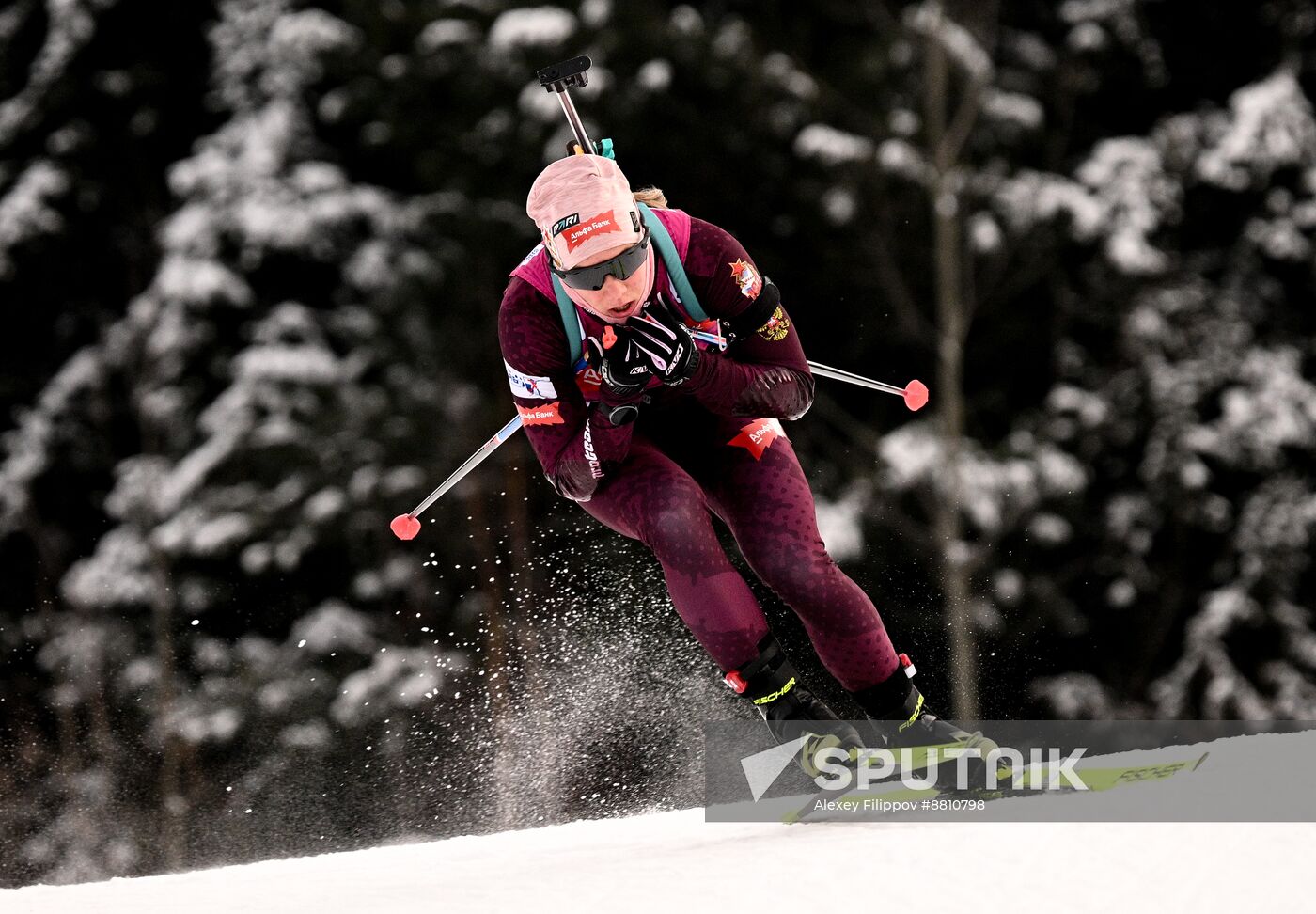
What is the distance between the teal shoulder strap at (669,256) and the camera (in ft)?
11.6

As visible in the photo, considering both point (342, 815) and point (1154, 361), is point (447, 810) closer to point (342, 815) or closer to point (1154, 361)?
point (342, 815)

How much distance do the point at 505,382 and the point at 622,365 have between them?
315 inches

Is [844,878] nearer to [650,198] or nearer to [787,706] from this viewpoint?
[787,706]

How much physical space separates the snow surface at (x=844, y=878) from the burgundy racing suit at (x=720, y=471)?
1.71 ft

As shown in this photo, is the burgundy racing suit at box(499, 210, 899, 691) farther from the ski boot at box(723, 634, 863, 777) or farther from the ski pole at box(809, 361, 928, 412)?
the ski pole at box(809, 361, 928, 412)

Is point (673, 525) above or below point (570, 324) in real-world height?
below

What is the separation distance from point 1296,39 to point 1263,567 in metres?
4.54

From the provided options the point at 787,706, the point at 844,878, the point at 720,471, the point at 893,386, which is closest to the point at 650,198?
the point at 720,471

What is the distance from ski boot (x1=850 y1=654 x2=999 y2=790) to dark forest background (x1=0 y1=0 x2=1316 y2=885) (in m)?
6.61

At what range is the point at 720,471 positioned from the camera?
12.6ft

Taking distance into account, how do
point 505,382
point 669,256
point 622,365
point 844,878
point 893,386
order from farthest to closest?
point 505,382 → point 893,386 → point 669,256 → point 622,365 → point 844,878

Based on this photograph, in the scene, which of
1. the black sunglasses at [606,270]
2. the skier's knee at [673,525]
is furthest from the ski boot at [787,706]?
the black sunglasses at [606,270]

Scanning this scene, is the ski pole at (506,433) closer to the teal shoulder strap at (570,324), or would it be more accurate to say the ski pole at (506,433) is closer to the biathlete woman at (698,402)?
the biathlete woman at (698,402)

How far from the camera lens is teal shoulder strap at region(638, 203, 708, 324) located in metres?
3.54
